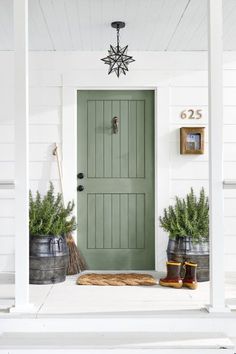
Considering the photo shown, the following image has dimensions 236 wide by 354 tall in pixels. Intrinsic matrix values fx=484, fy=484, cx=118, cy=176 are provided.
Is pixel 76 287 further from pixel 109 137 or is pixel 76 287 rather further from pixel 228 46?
pixel 228 46

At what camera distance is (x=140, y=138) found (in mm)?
5184

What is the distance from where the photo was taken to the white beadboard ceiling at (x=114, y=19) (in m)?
3.90

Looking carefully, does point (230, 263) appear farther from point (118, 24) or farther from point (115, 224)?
point (118, 24)

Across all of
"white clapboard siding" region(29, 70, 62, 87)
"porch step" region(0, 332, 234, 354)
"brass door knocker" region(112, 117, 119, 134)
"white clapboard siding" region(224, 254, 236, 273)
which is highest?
"white clapboard siding" region(29, 70, 62, 87)

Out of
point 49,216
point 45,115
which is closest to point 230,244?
point 49,216

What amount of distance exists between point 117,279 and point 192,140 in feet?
5.36

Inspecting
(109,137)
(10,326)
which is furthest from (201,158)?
(10,326)

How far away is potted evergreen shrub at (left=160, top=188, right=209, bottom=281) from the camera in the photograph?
14.8ft

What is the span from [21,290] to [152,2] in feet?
7.92

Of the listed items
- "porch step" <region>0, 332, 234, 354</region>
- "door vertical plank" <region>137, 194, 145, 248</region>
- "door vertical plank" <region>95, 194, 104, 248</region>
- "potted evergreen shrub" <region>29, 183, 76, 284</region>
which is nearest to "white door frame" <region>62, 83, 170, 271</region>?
"door vertical plank" <region>137, 194, 145, 248</region>

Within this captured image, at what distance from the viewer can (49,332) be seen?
3.22m

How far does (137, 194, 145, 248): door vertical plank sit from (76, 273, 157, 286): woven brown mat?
45 centimetres

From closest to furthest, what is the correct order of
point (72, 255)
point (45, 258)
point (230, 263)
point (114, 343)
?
point (114, 343), point (45, 258), point (72, 255), point (230, 263)

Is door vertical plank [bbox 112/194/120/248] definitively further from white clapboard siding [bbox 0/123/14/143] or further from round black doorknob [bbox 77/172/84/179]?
white clapboard siding [bbox 0/123/14/143]
